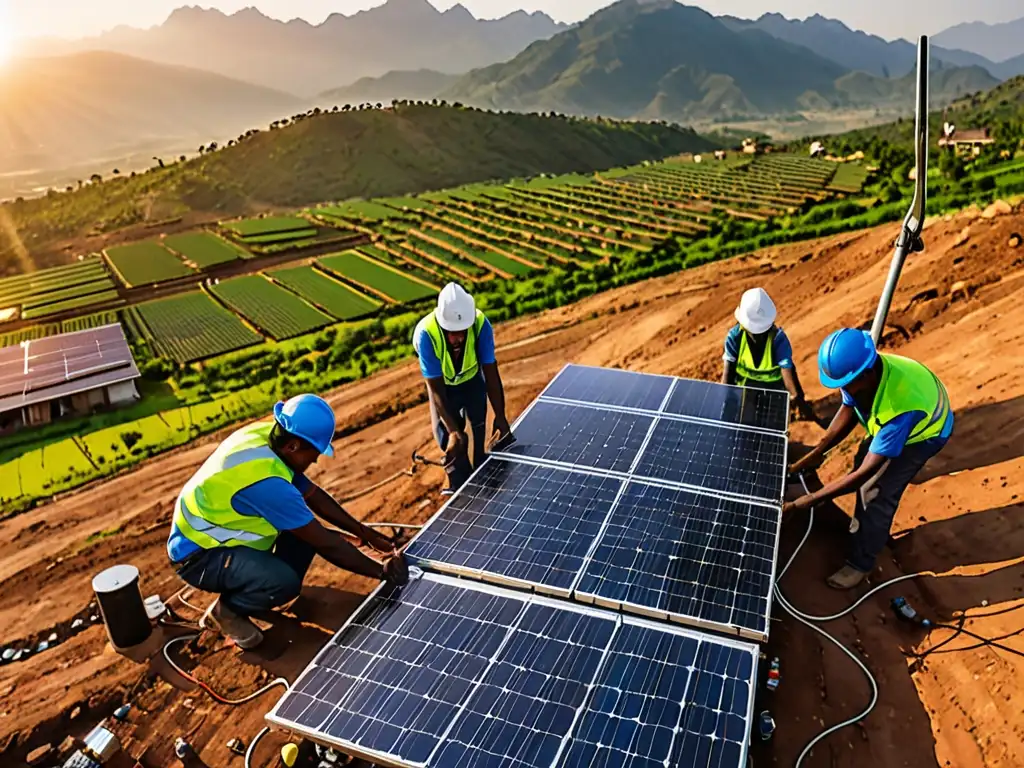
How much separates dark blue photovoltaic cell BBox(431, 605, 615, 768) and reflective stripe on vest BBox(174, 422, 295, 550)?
2.93 meters

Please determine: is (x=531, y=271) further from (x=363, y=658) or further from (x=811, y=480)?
(x=363, y=658)

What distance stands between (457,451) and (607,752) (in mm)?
4906

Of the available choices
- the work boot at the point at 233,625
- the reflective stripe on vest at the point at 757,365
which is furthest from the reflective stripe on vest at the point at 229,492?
the reflective stripe on vest at the point at 757,365

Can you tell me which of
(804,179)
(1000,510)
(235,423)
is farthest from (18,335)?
(804,179)

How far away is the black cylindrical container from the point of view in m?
7.63

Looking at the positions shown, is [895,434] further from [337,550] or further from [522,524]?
[337,550]

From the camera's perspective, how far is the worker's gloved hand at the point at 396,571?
20.4 ft

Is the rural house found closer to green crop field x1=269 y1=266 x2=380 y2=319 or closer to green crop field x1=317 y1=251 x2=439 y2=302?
green crop field x1=317 y1=251 x2=439 y2=302

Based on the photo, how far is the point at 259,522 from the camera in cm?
694

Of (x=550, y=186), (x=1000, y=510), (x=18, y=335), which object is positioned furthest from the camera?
(x=550, y=186)

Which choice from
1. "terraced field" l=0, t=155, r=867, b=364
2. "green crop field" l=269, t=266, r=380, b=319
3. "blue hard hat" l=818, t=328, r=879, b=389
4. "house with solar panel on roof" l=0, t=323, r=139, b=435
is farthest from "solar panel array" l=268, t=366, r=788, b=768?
"green crop field" l=269, t=266, r=380, b=319

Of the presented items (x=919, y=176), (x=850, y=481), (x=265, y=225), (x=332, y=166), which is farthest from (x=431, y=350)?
(x=332, y=166)

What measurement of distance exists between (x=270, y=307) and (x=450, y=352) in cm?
2845

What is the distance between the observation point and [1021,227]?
13703 millimetres
